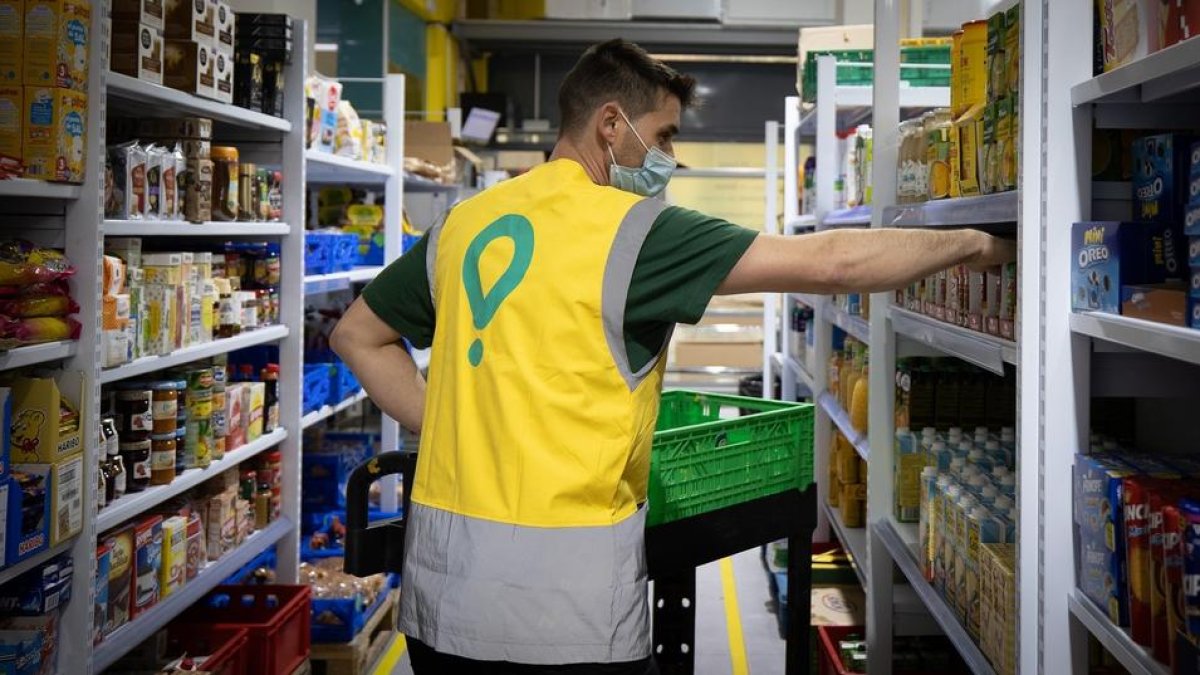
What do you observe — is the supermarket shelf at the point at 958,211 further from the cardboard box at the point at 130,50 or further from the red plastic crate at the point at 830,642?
the cardboard box at the point at 130,50

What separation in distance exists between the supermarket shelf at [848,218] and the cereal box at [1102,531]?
2.16 metres

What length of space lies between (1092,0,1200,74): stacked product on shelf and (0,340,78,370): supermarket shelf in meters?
2.37

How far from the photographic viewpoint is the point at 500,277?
2.29 metres

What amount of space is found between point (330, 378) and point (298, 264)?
2.99 feet

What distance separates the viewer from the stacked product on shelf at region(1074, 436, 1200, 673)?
1.89 metres

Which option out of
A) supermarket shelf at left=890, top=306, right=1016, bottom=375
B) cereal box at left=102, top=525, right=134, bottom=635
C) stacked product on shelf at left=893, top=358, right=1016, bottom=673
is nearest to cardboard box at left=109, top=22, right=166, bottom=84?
cereal box at left=102, top=525, right=134, bottom=635

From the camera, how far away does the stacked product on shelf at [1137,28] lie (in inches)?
76.8

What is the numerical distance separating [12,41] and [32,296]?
0.62m

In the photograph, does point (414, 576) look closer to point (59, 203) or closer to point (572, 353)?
point (572, 353)

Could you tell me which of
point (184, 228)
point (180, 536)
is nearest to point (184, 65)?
point (184, 228)

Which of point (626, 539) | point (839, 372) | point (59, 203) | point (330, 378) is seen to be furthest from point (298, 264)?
point (626, 539)

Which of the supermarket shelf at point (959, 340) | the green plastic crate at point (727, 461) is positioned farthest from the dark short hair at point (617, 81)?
the supermarket shelf at point (959, 340)

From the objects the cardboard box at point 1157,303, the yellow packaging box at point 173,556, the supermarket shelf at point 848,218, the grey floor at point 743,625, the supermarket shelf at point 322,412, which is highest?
the supermarket shelf at point 848,218

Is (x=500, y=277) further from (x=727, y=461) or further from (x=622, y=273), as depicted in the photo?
(x=727, y=461)
